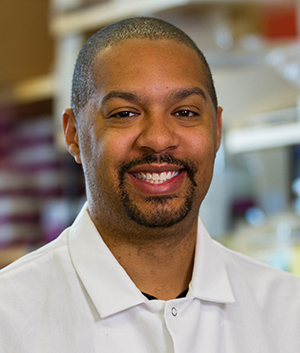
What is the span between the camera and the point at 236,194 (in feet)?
8.31

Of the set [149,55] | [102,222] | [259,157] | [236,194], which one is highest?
[149,55]

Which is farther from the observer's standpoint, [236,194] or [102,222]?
[236,194]

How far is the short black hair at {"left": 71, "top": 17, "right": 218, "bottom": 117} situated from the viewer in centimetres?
98

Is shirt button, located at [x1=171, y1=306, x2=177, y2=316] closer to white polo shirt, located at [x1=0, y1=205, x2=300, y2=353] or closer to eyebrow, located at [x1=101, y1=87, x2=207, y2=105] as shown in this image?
white polo shirt, located at [x1=0, y1=205, x2=300, y2=353]

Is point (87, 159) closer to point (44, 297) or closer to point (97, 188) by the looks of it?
point (97, 188)

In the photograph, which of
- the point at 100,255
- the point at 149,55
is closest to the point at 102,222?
the point at 100,255

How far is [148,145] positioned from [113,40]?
0.75ft

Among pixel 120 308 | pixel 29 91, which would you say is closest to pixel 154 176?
pixel 120 308

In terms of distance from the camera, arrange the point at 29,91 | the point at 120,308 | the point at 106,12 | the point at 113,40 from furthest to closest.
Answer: the point at 29,91 → the point at 106,12 → the point at 113,40 → the point at 120,308

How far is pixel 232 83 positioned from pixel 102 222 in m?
1.30

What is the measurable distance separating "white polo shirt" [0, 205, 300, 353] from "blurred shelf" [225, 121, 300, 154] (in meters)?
1.38

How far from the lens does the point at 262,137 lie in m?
2.36

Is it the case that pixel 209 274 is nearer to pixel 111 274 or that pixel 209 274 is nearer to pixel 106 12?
pixel 111 274

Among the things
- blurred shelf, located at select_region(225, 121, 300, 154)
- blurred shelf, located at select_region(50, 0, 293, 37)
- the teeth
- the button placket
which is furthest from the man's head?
blurred shelf, located at select_region(225, 121, 300, 154)
